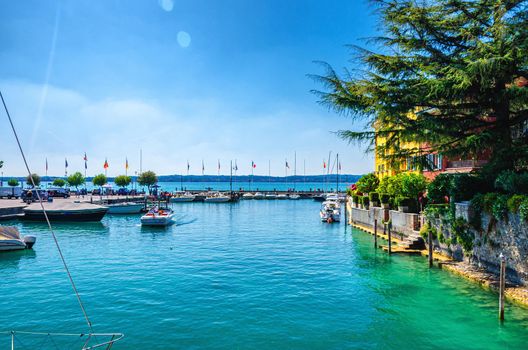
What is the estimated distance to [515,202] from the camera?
59.1 ft

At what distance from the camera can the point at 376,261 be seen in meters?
27.4

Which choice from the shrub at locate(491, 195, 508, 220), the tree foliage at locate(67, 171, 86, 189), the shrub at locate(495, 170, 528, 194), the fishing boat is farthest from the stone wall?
the tree foliage at locate(67, 171, 86, 189)

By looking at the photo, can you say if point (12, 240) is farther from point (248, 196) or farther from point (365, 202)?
point (248, 196)

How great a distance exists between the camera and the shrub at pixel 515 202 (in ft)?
58.4

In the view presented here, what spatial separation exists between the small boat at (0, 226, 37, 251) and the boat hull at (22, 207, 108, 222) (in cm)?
2113

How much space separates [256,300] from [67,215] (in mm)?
44492

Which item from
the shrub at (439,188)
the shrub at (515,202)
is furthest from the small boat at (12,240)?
the shrub at (515,202)

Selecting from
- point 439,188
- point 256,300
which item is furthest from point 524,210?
point 256,300

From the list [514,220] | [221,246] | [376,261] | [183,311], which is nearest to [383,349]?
[183,311]

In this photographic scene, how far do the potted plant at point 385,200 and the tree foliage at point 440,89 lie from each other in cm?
1605

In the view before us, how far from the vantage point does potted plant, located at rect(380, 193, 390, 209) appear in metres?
39.0

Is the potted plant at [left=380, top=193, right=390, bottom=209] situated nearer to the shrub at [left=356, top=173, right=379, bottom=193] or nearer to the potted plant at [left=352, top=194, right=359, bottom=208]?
the shrub at [left=356, top=173, right=379, bottom=193]

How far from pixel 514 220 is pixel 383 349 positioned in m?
10.8

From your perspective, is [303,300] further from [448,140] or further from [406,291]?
[448,140]
